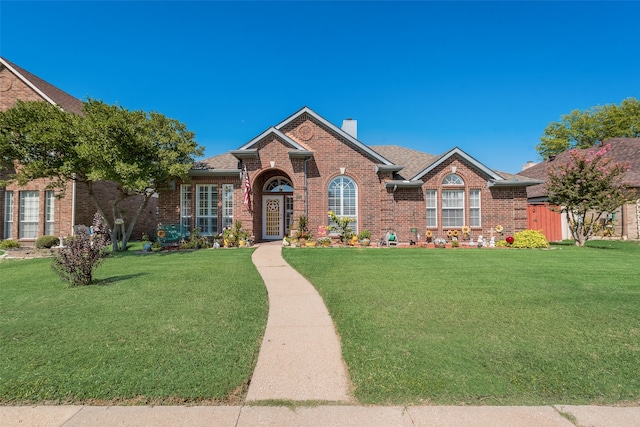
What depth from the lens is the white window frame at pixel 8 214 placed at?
53.5 ft

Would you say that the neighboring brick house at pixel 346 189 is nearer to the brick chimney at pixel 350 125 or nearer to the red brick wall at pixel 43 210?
the brick chimney at pixel 350 125

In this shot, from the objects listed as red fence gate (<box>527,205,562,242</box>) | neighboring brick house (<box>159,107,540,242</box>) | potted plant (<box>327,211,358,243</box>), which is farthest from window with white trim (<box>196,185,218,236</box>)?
red fence gate (<box>527,205,562,242</box>)

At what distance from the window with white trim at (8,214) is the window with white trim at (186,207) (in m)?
9.43

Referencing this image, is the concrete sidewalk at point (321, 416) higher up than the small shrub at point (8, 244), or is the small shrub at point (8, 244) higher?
the small shrub at point (8, 244)

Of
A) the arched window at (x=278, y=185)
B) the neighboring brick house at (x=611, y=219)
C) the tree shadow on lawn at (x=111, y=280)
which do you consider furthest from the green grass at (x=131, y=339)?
the neighboring brick house at (x=611, y=219)

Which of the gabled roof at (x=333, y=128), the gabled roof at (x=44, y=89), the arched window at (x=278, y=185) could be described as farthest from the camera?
the arched window at (x=278, y=185)

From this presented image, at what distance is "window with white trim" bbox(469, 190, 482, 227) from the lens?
16.0m

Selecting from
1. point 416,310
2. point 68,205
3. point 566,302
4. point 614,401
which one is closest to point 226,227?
point 68,205

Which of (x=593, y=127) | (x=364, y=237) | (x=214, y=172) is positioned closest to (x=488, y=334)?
(x=364, y=237)

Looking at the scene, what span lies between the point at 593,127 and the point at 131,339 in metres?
45.1

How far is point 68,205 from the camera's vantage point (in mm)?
15945

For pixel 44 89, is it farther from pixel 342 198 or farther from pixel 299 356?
pixel 299 356

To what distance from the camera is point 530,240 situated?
13867 millimetres

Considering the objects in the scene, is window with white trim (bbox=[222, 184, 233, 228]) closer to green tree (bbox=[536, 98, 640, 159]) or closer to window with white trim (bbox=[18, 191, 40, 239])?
window with white trim (bbox=[18, 191, 40, 239])
